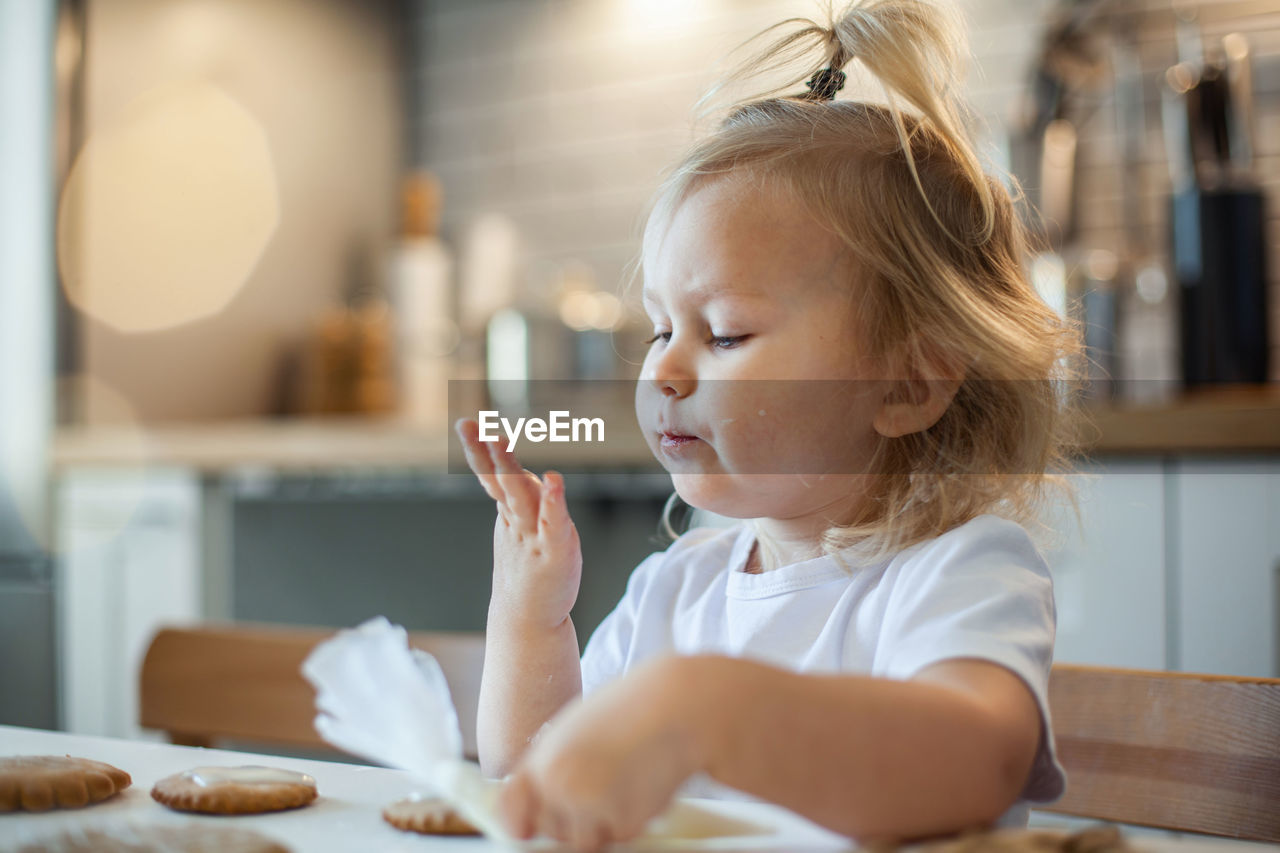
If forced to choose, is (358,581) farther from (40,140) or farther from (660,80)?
(660,80)

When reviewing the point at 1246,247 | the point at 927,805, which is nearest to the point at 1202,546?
the point at 1246,247

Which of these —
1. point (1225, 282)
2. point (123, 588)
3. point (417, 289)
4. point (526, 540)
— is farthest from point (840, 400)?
point (417, 289)

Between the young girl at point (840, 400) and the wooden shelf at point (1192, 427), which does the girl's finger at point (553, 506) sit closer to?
the young girl at point (840, 400)

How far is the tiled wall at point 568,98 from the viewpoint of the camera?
79.6 inches

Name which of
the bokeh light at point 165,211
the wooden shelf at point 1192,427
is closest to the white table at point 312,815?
the wooden shelf at point 1192,427

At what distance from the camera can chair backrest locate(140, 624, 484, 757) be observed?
77 cm

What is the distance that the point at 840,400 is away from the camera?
19.2 inches

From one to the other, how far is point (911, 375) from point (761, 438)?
8cm

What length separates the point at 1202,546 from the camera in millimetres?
1103

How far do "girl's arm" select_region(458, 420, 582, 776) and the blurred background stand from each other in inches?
23.0

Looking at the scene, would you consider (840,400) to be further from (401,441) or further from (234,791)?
(401,441)

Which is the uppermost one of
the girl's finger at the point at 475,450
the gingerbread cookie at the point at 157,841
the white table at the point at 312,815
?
the girl's finger at the point at 475,450

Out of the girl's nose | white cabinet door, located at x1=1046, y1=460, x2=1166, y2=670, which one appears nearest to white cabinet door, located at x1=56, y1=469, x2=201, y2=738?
white cabinet door, located at x1=1046, y1=460, x2=1166, y2=670

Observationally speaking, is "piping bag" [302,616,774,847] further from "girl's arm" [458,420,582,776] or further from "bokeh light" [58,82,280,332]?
"bokeh light" [58,82,280,332]
